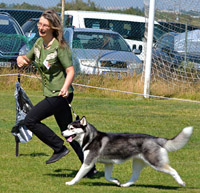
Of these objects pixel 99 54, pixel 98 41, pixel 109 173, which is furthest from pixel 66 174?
pixel 98 41

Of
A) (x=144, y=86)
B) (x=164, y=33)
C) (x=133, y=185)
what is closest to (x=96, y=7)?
(x=164, y=33)

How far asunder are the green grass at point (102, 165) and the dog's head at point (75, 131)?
1.78 ft

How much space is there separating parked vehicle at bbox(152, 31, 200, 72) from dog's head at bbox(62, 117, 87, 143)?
8994 millimetres

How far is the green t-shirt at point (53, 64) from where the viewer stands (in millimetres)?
5871

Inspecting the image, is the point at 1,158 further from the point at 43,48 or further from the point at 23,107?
the point at 43,48

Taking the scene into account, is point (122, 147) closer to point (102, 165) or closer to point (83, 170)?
point (83, 170)

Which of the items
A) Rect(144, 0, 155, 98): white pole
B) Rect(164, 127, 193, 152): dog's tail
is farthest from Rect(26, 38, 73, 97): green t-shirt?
Rect(144, 0, 155, 98): white pole

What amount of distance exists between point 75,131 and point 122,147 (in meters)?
0.53

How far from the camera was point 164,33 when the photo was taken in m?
15.2

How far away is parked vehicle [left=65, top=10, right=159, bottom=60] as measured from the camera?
63.9 ft

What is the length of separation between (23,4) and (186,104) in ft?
27.5

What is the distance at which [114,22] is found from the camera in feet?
65.5

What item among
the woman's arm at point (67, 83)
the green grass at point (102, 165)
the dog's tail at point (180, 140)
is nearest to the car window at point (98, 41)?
the green grass at point (102, 165)

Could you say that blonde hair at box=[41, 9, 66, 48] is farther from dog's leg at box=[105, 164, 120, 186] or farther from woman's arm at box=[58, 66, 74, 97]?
dog's leg at box=[105, 164, 120, 186]
